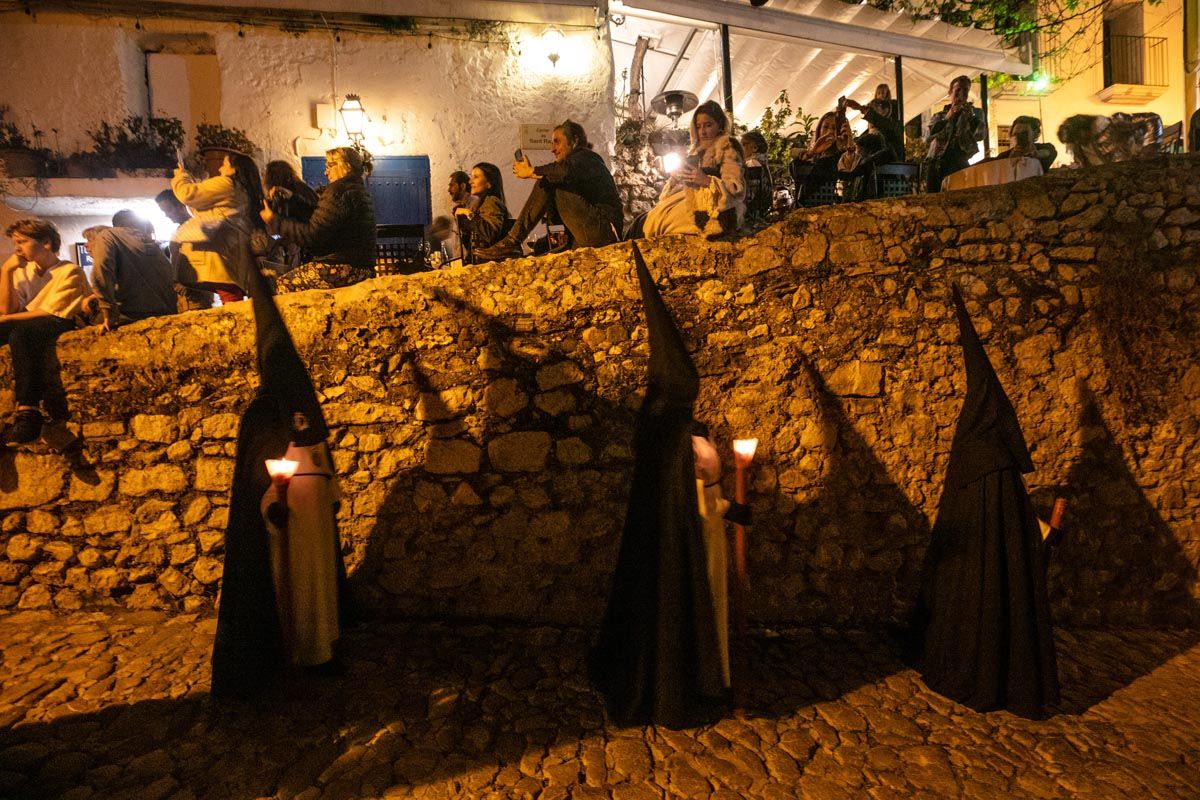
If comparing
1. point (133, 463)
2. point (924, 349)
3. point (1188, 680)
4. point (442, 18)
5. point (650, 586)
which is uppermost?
point (442, 18)

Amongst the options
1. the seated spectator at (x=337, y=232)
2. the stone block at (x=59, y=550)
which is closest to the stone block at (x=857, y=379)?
the seated spectator at (x=337, y=232)

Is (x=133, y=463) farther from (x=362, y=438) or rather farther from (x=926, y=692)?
(x=926, y=692)

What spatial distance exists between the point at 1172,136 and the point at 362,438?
9176mm

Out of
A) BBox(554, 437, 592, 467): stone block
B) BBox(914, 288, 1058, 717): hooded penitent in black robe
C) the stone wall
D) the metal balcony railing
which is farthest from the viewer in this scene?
the metal balcony railing

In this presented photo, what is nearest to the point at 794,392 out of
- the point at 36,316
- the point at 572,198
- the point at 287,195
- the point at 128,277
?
the point at 572,198

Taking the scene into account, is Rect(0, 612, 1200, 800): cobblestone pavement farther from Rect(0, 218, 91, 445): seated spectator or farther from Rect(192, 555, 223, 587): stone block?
Rect(0, 218, 91, 445): seated spectator

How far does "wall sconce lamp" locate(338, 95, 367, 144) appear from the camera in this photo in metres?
7.94

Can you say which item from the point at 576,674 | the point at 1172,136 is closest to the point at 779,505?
the point at 576,674

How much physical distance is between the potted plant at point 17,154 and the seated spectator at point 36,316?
394 centimetres

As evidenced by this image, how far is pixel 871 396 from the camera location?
4.12 meters

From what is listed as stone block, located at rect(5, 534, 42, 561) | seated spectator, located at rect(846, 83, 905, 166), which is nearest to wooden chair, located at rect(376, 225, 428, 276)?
stone block, located at rect(5, 534, 42, 561)

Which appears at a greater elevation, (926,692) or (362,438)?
(362,438)

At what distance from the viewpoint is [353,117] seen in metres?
8.00

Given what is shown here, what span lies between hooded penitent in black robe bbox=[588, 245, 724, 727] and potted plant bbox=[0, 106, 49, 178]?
336 inches
